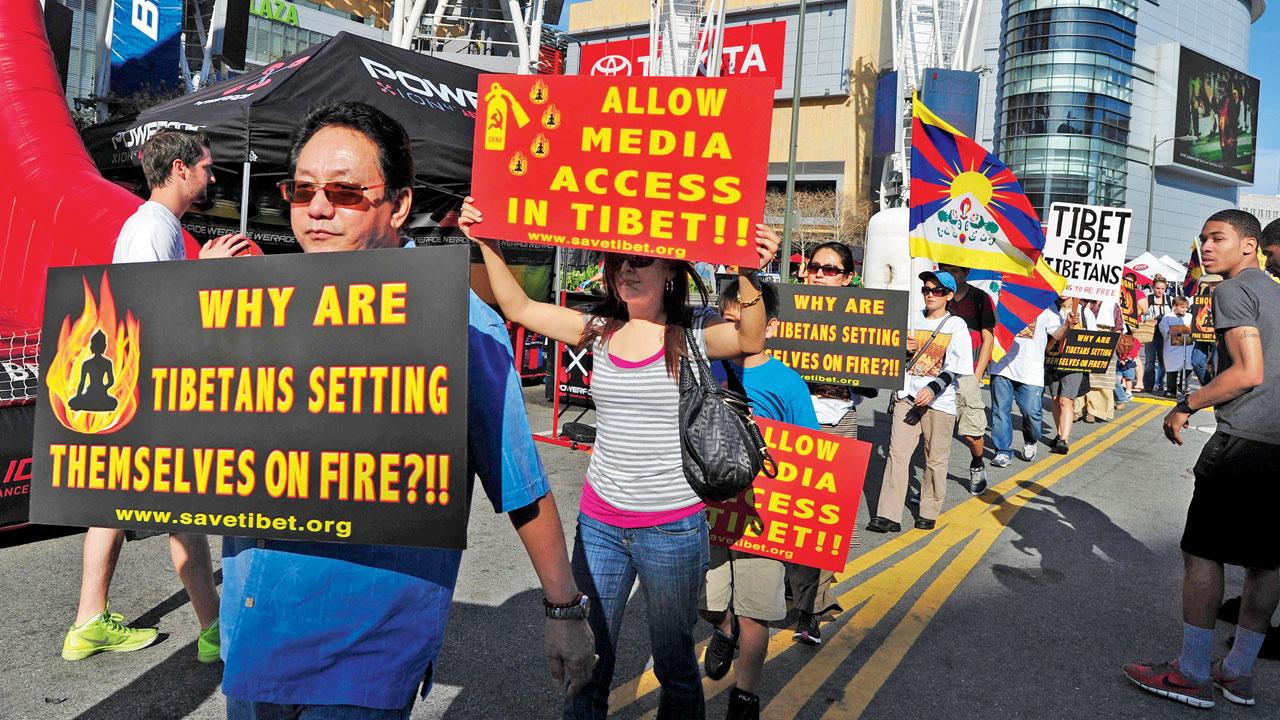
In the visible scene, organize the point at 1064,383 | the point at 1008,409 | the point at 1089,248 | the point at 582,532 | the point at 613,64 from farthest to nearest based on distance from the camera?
the point at 613,64 → the point at 1089,248 → the point at 1064,383 → the point at 1008,409 → the point at 582,532

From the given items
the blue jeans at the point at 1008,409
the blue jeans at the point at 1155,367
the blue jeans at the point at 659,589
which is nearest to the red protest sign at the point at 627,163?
the blue jeans at the point at 659,589

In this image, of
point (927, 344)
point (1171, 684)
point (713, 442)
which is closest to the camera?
point (713, 442)

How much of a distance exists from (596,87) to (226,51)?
66.0 ft

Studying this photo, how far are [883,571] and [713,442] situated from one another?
3.31m

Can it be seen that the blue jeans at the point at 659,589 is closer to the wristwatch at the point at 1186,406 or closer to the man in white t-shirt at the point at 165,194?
the man in white t-shirt at the point at 165,194

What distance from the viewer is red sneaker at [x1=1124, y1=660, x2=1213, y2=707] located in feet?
12.8

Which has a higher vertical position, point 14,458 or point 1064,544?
point 14,458

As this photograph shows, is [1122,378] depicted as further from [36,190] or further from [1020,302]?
[36,190]

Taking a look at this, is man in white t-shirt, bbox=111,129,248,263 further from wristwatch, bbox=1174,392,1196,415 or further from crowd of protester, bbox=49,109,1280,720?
wristwatch, bbox=1174,392,1196,415

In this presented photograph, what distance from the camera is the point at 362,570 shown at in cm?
171

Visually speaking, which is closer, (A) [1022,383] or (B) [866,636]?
(B) [866,636]

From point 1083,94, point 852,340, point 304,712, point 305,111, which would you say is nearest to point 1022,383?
point 852,340

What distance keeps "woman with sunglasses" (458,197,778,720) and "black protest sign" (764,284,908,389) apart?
2.90 meters

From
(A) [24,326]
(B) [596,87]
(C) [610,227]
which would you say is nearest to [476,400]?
(C) [610,227]
